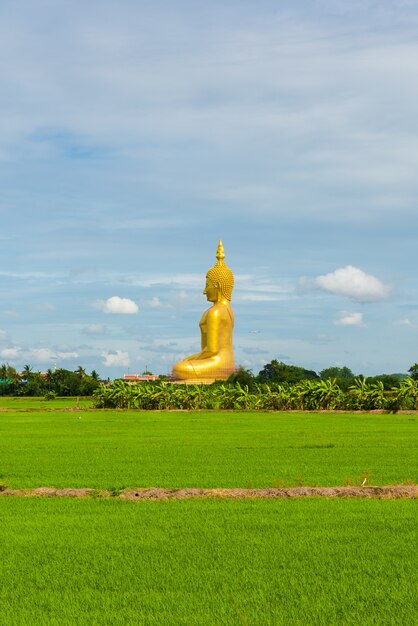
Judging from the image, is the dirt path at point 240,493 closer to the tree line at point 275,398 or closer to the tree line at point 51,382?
the tree line at point 275,398

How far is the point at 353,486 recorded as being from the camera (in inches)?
538

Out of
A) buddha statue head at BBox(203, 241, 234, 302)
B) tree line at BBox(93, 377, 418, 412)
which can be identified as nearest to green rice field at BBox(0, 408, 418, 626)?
tree line at BBox(93, 377, 418, 412)

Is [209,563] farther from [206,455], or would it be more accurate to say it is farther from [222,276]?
[222,276]

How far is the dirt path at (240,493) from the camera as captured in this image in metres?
12.9

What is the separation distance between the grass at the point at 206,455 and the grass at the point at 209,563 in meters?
2.68

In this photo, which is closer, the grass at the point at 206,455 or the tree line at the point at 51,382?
the grass at the point at 206,455

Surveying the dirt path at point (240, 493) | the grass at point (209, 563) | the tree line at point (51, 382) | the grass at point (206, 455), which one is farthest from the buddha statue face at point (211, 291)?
the grass at point (209, 563)

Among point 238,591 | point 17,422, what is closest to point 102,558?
point 238,591

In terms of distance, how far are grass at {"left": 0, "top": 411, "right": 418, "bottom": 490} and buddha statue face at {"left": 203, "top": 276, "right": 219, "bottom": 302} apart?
1800 inches

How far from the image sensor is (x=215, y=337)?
7700cm

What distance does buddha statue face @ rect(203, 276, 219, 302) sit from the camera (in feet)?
256

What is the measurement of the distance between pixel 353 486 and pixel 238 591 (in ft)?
21.8

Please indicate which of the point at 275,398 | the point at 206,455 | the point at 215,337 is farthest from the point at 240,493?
the point at 215,337

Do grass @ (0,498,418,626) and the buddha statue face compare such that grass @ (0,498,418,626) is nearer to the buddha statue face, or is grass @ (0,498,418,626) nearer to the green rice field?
the green rice field
